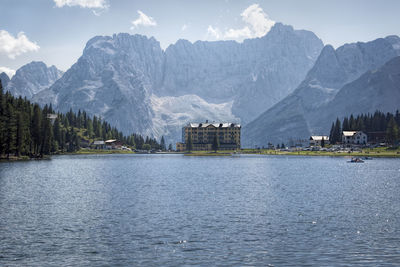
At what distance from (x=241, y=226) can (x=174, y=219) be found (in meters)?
9.21

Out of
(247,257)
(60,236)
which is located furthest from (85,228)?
(247,257)

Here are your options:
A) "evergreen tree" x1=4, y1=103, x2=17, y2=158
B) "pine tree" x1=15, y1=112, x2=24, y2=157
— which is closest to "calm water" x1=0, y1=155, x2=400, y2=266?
"evergreen tree" x1=4, y1=103, x2=17, y2=158

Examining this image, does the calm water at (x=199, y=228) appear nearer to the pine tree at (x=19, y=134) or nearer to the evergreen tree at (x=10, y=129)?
the evergreen tree at (x=10, y=129)

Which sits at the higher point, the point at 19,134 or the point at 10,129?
the point at 10,129

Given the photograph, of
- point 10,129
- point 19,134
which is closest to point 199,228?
point 10,129

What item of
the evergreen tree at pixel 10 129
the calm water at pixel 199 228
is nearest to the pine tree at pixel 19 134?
the evergreen tree at pixel 10 129

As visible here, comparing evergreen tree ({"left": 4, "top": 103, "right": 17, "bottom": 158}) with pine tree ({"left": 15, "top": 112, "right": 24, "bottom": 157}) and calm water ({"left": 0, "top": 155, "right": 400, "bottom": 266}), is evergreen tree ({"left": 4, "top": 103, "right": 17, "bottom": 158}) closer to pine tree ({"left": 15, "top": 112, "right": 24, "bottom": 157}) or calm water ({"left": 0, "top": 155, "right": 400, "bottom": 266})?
pine tree ({"left": 15, "top": 112, "right": 24, "bottom": 157})

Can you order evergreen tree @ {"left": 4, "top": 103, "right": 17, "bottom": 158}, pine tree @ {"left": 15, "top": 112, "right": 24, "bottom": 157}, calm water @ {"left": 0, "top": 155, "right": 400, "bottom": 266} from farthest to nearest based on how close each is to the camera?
pine tree @ {"left": 15, "top": 112, "right": 24, "bottom": 157}, evergreen tree @ {"left": 4, "top": 103, "right": 17, "bottom": 158}, calm water @ {"left": 0, "top": 155, "right": 400, "bottom": 266}

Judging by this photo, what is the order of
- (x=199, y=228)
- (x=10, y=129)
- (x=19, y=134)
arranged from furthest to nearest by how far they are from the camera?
(x=19, y=134) < (x=10, y=129) < (x=199, y=228)

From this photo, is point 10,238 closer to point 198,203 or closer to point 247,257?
point 247,257

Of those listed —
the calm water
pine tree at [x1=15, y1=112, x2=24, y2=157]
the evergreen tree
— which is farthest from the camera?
pine tree at [x1=15, y1=112, x2=24, y2=157]

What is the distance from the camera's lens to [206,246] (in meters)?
42.3

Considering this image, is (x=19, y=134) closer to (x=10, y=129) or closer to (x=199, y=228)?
(x=10, y=129)

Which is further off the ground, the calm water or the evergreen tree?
the evergreen tree
